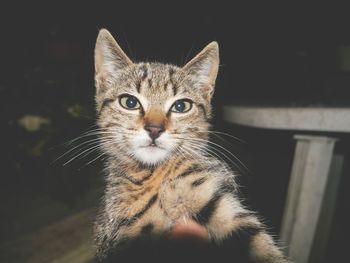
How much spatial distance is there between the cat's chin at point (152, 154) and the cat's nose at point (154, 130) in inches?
1.7

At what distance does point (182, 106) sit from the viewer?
116cm

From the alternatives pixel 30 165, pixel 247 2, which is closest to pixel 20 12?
pixel 30 165

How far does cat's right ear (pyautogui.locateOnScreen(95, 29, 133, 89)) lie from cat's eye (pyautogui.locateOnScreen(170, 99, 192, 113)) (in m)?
0.34

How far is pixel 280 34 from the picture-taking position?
8.66ft

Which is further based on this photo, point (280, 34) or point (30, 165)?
point (280, 34)

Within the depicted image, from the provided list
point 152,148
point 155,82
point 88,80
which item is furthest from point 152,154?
point 88,80

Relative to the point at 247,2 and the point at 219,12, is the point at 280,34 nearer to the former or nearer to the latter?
the point at 247,2

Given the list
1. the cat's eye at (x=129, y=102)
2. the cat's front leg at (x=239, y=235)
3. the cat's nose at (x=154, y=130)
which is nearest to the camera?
the cat's front leg at (x=239, y=235)

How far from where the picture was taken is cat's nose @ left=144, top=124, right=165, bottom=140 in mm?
967

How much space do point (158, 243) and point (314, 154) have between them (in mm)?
720

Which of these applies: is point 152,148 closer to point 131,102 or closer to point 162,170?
point 162,170

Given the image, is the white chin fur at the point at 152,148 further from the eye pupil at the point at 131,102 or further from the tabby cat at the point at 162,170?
the eye pupil at the point at 131,102

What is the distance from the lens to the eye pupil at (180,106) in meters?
1.14

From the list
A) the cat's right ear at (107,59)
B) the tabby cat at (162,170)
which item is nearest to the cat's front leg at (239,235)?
the tabby cat at (162,170)
